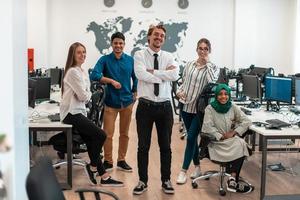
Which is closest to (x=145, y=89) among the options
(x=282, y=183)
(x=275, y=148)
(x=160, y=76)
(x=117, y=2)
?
(x=160, y=76)

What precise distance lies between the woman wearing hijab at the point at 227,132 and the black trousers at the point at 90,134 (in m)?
1.11

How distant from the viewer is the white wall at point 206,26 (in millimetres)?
9203

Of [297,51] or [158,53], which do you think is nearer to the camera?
[158,53]

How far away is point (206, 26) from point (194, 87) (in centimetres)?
520

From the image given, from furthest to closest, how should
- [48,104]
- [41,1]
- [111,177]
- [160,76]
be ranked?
1. [41,1]
2. [48,104]
3. [111,177]
4. [160,76]

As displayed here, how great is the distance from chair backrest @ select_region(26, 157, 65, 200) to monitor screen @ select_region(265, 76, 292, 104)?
3635mm

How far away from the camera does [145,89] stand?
13.8ft

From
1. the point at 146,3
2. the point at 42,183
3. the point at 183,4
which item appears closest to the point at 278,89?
the point at 42,183

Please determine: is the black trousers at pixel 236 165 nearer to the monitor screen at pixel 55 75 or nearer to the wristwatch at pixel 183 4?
the monitor screen at pixel 55 75

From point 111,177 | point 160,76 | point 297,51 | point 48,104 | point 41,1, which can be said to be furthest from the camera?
point 297,51

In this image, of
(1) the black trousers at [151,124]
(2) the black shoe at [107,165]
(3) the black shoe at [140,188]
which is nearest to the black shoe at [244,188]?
(1) the black trousers at [151,124]

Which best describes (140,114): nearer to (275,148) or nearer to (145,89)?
(145,89)

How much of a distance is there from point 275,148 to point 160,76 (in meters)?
2.82

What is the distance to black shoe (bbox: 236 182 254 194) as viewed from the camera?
450cm
